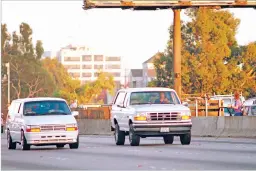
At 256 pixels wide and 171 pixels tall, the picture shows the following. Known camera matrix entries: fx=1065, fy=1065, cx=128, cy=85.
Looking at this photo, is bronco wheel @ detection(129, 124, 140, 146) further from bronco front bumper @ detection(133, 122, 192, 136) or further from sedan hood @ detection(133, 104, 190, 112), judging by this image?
sedan hood @ detection(133, 104, 190, 112)

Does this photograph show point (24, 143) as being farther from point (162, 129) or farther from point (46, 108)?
point (162, 129)

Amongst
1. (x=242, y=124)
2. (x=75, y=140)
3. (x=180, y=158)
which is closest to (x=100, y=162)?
(x=180, y=158)

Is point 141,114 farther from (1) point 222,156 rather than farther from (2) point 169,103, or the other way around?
(1) point 222,156

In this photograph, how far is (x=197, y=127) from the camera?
4334 centimetres

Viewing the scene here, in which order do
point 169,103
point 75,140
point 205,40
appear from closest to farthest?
point 75,140 → point 169,103 → point 205,40

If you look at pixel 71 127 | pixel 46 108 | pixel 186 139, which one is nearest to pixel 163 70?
pixel 186 139

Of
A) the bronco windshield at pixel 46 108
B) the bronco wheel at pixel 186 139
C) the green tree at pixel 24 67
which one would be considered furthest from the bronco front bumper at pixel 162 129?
the green tree at pixel 24 67

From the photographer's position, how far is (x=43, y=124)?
102 feet

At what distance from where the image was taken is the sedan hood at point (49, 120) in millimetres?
31266

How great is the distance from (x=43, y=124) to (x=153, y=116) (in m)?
3.71

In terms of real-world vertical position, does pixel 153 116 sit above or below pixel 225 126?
above

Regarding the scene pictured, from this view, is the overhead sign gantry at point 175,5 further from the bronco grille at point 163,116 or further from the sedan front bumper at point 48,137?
the sedan front bumper at point 48,137

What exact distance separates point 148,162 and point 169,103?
11135 millimetres

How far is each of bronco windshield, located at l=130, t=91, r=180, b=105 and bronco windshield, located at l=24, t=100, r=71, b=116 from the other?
2477mm
